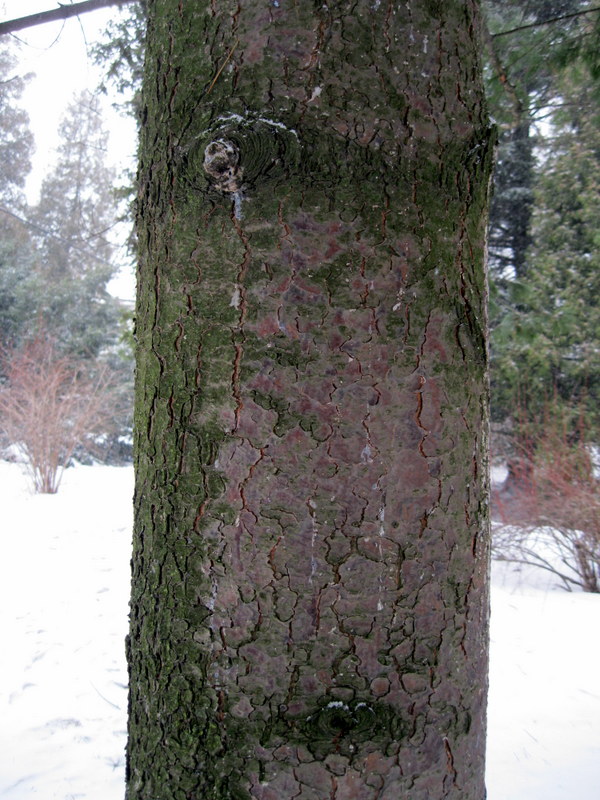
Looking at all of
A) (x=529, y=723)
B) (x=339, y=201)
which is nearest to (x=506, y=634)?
(x=529, y=723)

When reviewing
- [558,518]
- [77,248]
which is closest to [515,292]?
[558,518]

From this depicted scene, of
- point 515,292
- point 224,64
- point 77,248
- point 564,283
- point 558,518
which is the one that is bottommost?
point 558,518

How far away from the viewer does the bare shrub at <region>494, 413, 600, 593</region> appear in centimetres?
489

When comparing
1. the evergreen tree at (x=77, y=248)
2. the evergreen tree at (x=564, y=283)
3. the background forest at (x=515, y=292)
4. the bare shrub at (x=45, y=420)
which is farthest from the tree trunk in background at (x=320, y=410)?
the evergreen tree at (x=77, y=248)

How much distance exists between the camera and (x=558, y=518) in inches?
200

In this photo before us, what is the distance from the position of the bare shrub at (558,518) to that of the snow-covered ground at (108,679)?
0.23 m

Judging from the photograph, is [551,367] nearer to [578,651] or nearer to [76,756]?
[578,651]

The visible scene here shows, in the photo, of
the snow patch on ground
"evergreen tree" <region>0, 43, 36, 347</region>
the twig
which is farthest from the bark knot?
"evergreen tree" <region>0, 43, 36, 347</region>

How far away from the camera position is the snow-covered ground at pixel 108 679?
2.18m

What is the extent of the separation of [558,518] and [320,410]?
16.1 feet

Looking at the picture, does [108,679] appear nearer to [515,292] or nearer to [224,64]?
[224,64]

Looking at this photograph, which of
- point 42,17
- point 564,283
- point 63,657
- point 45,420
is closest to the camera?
point 42,17

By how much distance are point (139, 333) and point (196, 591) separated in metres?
0.43

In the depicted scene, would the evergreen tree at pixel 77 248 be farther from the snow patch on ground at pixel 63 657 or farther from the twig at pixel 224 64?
the twig at pixel 224 64
